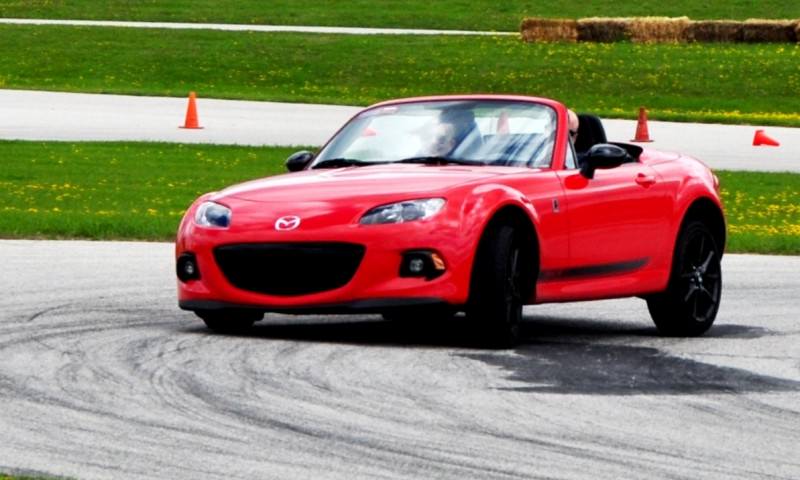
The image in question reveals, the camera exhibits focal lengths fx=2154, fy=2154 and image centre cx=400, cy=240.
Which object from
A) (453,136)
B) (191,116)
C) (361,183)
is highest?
(453,136)

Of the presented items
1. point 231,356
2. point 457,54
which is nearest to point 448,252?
point 231,356

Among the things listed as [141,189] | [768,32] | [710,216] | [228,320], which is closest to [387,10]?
[768,32]

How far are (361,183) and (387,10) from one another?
46014 mm

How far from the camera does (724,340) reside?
37.6 feet

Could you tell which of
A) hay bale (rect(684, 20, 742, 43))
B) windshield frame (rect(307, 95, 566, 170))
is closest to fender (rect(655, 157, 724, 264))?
windshield frame (rect(307, 95, 566, 170))

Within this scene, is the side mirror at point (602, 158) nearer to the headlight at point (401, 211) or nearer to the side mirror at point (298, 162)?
the headlight at point (401, 211)

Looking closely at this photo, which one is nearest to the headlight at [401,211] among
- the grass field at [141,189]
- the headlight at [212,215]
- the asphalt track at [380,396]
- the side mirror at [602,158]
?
the asphalt track at [380,396]

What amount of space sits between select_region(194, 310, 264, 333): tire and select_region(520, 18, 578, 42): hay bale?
37.1 m

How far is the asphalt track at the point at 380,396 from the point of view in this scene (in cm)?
732

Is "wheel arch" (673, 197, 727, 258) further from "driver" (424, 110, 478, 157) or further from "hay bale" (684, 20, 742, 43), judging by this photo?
"hay bale" (684, 20, 742, 43)

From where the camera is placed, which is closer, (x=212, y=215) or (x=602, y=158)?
(x=212, y=215)

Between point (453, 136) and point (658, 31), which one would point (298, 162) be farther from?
point (658, 31)

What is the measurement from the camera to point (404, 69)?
1674 inches

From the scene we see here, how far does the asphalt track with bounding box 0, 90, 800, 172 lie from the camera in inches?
1135
